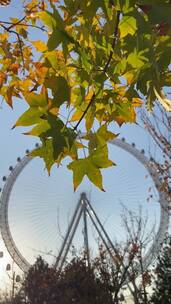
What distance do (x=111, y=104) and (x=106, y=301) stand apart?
1554cm

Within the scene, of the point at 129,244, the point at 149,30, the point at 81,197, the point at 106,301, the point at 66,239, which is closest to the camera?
the point at 149,30

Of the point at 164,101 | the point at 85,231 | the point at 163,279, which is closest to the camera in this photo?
the point at 164,101

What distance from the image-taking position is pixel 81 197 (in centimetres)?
3112

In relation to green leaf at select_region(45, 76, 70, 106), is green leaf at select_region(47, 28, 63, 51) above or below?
above

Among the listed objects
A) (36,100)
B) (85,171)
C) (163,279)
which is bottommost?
(85,171)

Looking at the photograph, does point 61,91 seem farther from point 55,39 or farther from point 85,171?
point 85,171

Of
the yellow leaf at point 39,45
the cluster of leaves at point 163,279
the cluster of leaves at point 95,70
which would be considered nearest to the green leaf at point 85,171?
the cluster of leaves at point 95,70

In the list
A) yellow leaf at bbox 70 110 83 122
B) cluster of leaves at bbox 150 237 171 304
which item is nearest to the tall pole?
cluster of leaves at bbox 150 237 171 304

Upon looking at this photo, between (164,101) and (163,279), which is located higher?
(163,279)

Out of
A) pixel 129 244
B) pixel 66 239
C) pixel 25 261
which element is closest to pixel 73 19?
pixel 129 244

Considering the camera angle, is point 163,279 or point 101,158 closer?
point 101,158

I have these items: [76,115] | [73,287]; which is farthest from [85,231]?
[76,115]

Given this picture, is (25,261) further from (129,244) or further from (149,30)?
(149,30)

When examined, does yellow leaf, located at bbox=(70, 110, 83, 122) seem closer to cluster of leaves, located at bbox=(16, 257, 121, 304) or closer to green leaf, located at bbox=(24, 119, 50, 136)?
green leaf, located at bbox=(24, 119, 50, 136)
